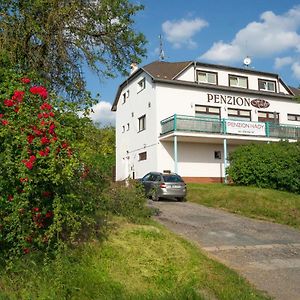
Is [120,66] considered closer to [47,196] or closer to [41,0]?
[41,0]

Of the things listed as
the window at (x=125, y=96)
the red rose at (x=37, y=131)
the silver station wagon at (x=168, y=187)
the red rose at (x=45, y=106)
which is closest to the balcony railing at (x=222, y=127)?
the silver station wagon at (x=168, y=187)

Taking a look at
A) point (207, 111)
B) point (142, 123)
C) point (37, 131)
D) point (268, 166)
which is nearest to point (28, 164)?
point (37, 131)

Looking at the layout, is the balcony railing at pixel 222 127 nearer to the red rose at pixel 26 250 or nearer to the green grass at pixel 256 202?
the green grass at pixel 256 202

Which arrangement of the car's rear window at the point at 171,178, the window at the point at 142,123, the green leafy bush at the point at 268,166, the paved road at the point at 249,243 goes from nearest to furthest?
the paved road at the point at 249,243, the car's rear window at the point at 171,178, the green leafy bush at the point at 268,166, the window at the point at 142,123

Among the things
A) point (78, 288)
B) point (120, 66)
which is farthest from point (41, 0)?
point (78, 288)

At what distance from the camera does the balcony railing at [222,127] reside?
2700 cm

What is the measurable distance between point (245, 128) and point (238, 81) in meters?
Result: 5.89

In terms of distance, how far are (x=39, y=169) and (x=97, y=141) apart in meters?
2.00

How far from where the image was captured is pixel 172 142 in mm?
29172

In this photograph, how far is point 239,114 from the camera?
3203cm

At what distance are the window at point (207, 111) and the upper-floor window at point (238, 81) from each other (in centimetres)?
312

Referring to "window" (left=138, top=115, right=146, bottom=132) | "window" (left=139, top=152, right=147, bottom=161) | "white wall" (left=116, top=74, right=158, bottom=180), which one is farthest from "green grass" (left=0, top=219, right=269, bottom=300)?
"window" (left=138, top=115, right=146, bottom=132)

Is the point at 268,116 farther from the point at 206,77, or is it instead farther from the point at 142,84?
the point at 142,84

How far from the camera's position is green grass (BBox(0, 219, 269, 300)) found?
20.2 ft
